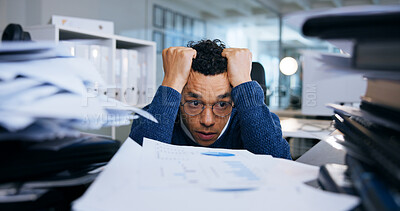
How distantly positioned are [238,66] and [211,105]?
0.57 ft

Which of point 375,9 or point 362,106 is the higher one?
point 375,9

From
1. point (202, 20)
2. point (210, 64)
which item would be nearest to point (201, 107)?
point (210, 64)

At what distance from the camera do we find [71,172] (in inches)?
17.4

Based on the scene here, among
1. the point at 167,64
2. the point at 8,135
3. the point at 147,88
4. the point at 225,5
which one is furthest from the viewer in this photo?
the point at 225,5

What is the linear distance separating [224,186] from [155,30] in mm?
4707

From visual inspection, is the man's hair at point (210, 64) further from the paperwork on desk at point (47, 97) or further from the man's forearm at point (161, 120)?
the paperwork on desk at point (47, 97)

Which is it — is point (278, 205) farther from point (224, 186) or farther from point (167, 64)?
point (167, 64)

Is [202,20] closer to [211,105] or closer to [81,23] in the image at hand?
[81,23]

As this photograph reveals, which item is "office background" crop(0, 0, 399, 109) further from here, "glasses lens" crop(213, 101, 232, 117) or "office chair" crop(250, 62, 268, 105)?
"glasses lens" crop(213, 101, 232, 117)

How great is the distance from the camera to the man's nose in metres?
1.12

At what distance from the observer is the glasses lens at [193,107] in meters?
1.15

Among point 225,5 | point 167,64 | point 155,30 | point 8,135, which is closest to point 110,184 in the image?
point 8,135

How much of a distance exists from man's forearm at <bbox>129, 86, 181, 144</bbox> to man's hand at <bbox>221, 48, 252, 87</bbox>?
0.21 m

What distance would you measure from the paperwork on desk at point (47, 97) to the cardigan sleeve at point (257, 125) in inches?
21.6
